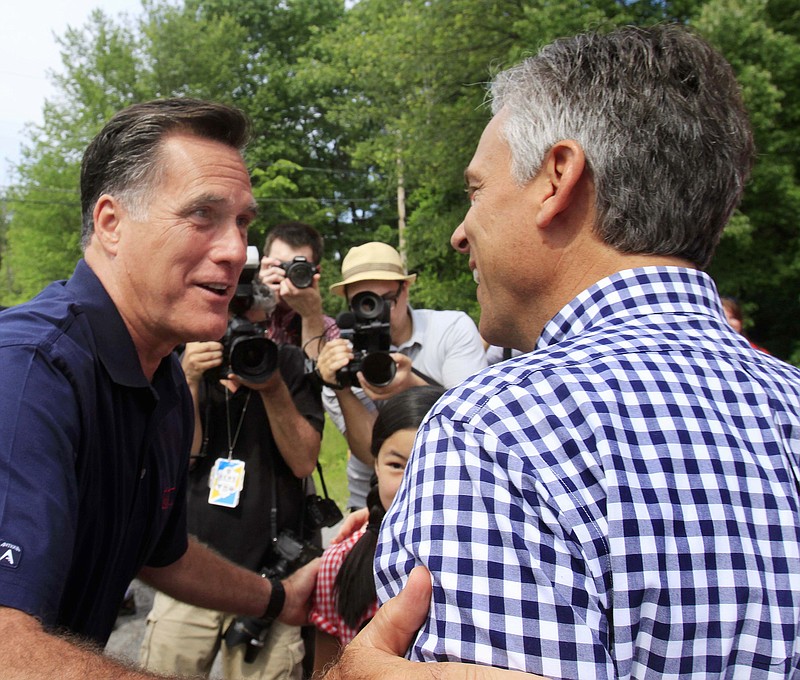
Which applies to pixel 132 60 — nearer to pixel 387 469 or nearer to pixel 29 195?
pixel 29 195

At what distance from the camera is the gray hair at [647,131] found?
1197 mm

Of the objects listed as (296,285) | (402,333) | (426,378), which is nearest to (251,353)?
(296,285)

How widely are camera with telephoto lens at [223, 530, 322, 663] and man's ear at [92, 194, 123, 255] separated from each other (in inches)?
61.9

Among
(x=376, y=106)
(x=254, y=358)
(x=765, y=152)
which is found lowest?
(x=765, y=152)

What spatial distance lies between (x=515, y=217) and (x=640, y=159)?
0.24m

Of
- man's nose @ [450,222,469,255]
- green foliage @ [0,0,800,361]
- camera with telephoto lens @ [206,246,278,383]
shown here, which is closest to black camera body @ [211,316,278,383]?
camera with telephoto lens @ [206,246,278,383]

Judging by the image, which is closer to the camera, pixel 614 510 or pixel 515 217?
pixel 614 510

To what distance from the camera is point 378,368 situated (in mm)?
3131

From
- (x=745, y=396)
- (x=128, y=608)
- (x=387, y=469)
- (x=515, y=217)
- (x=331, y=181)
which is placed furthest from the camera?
(x=331, y=181)

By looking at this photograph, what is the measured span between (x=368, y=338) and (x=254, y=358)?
545 mm

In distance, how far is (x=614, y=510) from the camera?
0.90 metres

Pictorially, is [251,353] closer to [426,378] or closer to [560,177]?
[426,378]

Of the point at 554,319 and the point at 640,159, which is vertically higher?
the point at 640,159

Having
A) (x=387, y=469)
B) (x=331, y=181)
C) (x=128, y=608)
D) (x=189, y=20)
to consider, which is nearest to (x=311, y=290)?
(x=387, y=469)
